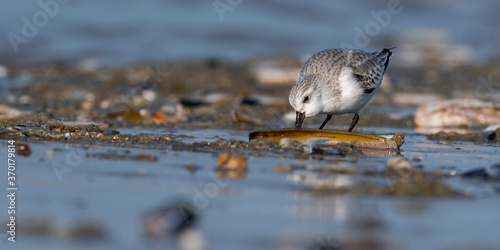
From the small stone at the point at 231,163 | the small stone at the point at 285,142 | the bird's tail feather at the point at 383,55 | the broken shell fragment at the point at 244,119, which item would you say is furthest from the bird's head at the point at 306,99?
the small stone at the point at 231,163

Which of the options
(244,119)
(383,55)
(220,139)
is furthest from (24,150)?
(383,55)

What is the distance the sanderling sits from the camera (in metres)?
5.66

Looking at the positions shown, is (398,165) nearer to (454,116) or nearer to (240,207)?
(240,207)

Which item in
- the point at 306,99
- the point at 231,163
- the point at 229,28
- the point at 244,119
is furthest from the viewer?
the point at 229,28

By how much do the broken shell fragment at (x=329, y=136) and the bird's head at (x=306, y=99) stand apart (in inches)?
32.5

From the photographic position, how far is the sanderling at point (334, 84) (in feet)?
18.6

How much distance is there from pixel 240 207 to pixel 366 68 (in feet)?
11.1

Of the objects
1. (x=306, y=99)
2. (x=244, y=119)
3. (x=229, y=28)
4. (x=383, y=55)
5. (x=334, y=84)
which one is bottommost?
(x=244, y=119)

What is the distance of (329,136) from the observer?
480 centimetres

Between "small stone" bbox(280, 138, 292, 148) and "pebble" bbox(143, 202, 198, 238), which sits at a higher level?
"small stone" bbox(280, 138, 292, 148)

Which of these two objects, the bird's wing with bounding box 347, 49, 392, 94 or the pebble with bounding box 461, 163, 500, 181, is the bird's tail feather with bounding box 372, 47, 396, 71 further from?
the pebble with bounding box 461, 163, 500, 181

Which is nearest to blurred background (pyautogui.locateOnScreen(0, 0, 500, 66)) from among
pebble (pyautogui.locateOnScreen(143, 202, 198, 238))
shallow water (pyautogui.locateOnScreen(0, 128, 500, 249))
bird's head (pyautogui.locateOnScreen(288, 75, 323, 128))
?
bird's head (pyautogui.locateOnScreen(288, 75, 323, 128))

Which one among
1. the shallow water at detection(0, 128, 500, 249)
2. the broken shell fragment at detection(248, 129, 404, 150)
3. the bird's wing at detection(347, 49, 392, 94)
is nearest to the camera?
the shallow water at detection(0, 128, 500, 249)

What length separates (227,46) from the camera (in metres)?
14.0
